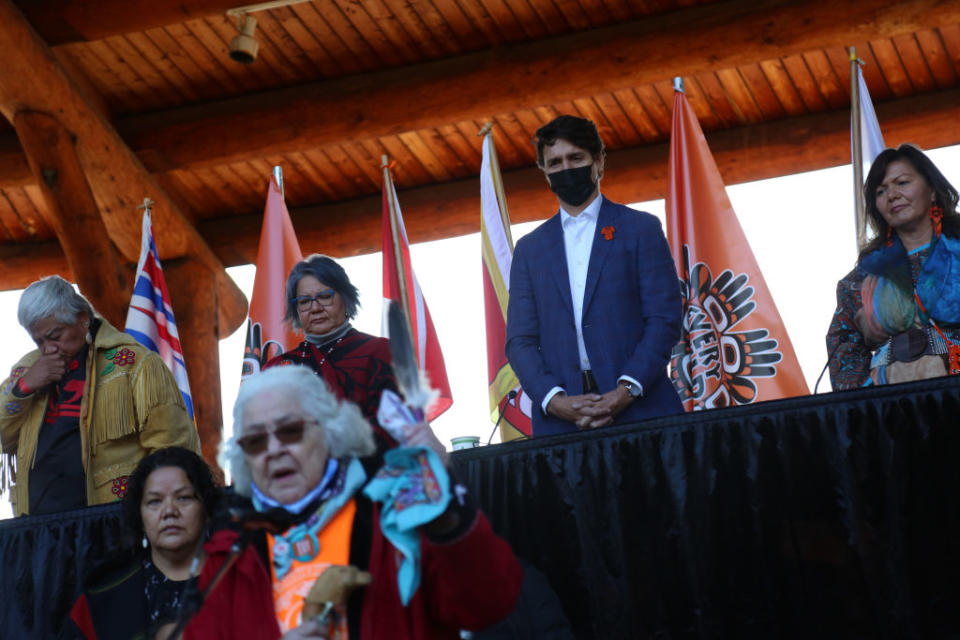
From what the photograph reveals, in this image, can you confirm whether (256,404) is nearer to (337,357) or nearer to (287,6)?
(337,357)

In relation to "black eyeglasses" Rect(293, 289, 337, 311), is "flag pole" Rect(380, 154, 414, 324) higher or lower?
higher

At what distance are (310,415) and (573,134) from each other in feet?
5.25

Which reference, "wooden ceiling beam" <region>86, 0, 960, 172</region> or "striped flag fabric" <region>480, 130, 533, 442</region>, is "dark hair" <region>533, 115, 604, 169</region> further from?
"wooden ceiling beam" <region>86, 0, 960, 172</region>

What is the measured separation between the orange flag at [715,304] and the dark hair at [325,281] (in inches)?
65.5

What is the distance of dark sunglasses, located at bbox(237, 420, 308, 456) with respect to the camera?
2037 millimetres

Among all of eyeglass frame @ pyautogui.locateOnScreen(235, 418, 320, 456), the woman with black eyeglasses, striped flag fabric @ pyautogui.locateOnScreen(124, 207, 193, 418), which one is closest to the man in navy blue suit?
the woman with black eyeglasses

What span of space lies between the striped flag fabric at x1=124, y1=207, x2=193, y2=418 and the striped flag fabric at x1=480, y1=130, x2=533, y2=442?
1372 millimetres

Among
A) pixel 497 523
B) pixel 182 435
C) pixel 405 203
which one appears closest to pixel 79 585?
pixel 182 435

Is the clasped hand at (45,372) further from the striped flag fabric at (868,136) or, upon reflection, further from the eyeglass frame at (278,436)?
the striped flag fabric at (868,136)

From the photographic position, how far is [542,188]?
6398 mm

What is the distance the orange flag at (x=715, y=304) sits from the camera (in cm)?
469

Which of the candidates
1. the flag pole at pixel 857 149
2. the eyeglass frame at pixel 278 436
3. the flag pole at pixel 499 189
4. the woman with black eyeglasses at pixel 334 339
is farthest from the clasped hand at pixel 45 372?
the flag pole at pixel 857 149

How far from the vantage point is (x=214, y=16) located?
→ 18.6 ft

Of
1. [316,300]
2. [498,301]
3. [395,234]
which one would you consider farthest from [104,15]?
[316,300]
